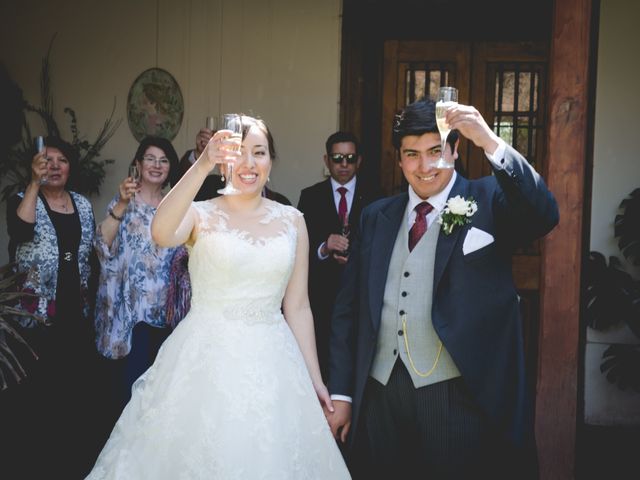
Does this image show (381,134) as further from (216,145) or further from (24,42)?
(216,145)

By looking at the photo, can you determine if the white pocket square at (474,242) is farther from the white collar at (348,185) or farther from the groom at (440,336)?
the white collar at (348,185)

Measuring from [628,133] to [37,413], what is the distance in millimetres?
4602

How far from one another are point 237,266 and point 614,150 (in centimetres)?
371

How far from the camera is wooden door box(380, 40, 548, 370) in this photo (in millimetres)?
5801

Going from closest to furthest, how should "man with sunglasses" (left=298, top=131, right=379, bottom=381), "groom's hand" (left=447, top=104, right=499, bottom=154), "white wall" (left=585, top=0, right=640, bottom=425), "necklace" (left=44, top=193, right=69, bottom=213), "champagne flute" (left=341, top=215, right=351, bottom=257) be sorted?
"groom's hand" (left=447, top=104, right=499, bottom=154), "necklace" (left=44, top=193, right=69, bottom=213), "champagne flute" (left=341, top=215, right=351, bottom=257), "man with sunglasses" (left=298, top=131, right=379, bottom=381), "white wall" (left=585, top=0, right=640, bottom=425)

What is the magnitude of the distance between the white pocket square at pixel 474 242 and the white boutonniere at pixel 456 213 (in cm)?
6

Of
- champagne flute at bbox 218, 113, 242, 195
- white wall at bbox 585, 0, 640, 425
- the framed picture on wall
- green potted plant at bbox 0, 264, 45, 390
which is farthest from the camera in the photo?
the framed picture on wall

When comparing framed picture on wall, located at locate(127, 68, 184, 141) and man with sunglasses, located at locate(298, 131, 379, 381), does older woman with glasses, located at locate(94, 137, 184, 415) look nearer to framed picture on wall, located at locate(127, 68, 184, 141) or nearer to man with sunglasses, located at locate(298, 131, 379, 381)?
man with sunglasses, located at locate(298, 131, 379, 381)

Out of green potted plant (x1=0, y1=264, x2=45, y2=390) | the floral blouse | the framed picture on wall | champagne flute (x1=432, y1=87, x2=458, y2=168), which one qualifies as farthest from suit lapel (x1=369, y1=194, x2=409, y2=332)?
the framed picture on wall

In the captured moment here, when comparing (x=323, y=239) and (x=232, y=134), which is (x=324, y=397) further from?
(x=323, y=239)

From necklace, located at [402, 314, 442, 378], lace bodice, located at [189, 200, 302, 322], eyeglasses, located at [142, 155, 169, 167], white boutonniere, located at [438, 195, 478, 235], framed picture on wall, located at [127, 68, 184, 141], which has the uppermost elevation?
framed picture on wall, located at [127, 68, 184, 141]

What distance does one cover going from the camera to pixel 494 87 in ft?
19.4

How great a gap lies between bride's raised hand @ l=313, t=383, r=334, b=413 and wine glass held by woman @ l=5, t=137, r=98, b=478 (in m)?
1.89

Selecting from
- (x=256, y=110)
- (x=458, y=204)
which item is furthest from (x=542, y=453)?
(x=256, y=110)
